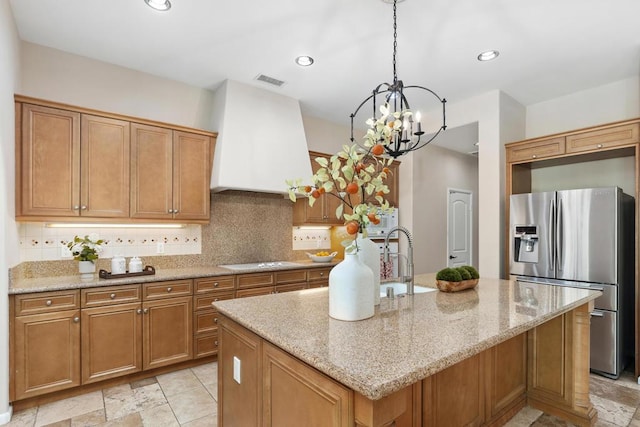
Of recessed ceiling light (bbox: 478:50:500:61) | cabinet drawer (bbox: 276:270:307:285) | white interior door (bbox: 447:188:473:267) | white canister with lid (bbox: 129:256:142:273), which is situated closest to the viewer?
recessed ceiling light (bbox: 478:50:500:61)

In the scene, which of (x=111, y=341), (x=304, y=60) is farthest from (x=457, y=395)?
(x=304, y=60)

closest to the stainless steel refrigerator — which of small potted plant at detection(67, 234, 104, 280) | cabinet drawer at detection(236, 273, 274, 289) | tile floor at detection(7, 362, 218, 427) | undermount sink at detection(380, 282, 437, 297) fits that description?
undermount sink at detection(380, 282, 437, 297)

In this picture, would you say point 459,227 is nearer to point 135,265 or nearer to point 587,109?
point 587,109

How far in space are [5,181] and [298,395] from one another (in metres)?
2.47

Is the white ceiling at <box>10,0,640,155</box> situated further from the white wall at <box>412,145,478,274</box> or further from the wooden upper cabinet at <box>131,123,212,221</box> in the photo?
the white wall at <box>412,145,478,274</box>

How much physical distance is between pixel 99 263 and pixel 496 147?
4.35 metres

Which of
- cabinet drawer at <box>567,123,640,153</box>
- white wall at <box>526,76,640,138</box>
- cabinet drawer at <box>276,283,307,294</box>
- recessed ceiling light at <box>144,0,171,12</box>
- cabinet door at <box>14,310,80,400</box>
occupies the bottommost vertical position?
cabinet door at <box>14,310,80,400</box>

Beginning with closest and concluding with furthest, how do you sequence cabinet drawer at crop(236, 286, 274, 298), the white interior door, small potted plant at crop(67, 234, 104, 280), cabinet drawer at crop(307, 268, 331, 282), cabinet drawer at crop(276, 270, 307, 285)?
1. small potted plant at crop(67, 234, 104, 280)
2. cabinet drawer at crop(236, 286, 274, 298)
3. cabinet drawer at crop(276, 270, 307, 285)
4. cabinet drawer at crop(307, 268, 331, 282)
5. the white interior door

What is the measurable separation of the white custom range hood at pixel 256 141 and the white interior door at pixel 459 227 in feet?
9.58

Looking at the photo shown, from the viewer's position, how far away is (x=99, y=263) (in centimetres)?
333

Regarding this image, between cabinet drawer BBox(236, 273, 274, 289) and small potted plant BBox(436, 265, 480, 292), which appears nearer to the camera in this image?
small potted plant BBox(436, 265, 480, 292)

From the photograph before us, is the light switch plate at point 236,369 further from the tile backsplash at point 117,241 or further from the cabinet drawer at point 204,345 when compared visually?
the tile backsplash at point 117,241

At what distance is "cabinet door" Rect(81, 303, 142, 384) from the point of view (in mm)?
2807

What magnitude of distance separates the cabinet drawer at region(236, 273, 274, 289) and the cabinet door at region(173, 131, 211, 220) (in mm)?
750
